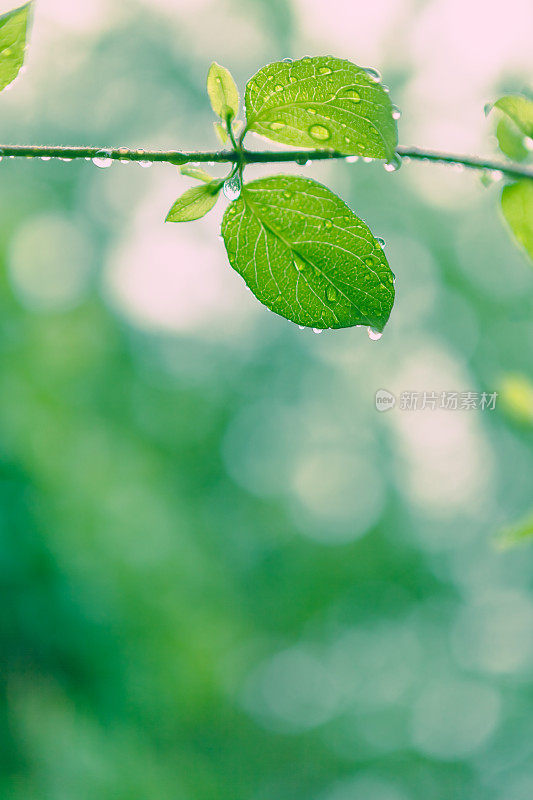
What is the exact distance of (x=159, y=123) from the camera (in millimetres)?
6035

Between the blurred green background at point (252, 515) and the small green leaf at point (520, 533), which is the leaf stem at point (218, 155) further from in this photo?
the blurred green background at point (252, 515)


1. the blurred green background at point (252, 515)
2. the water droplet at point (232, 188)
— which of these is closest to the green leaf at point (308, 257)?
the water droplet at point (232, 188)

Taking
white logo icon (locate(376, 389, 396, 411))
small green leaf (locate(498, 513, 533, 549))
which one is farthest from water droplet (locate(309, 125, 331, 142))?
white logo icon (locate(376, 389, 396, 411))

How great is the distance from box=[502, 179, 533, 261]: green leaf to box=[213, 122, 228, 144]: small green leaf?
21 centimetres

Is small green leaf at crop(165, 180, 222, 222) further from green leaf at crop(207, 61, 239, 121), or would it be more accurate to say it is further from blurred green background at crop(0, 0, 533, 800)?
blurred green background at crop(0, 0, 533, 800)

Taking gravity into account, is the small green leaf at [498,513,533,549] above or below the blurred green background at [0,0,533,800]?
below

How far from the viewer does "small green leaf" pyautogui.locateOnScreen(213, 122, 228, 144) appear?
0.34m

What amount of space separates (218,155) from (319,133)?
62 millimetres

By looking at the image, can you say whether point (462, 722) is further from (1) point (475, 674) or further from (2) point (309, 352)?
(2) point (309, 352)

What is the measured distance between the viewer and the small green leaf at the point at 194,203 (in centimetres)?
34

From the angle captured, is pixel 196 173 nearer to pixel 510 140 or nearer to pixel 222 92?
pixel 222 92

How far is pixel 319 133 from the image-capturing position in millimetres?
310

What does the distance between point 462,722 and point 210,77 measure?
757 centimetres

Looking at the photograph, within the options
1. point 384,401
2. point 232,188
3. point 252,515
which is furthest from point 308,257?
point 252,515
